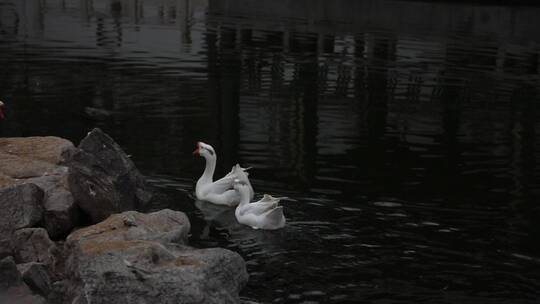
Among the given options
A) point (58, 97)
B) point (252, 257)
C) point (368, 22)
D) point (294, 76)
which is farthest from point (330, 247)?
point (368, 22)

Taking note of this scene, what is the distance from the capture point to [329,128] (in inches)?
785

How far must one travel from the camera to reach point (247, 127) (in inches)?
770

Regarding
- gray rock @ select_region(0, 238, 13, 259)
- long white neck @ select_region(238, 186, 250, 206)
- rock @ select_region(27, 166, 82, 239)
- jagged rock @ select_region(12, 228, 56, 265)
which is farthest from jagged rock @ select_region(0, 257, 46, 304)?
long white neck @ select_region(238, 186, 250, 206)

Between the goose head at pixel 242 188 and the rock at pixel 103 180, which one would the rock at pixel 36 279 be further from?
the goose head at pixel 242 188

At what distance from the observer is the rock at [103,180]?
11.5m

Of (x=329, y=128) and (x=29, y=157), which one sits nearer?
(x=29, y=157)

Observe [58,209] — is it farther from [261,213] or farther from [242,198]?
[242,198]

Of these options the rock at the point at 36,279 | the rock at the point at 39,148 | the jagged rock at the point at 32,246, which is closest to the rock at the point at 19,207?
the jagged rock at the point at 32,246

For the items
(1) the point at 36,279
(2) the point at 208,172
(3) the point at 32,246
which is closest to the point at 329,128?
(2) the point at 208,172

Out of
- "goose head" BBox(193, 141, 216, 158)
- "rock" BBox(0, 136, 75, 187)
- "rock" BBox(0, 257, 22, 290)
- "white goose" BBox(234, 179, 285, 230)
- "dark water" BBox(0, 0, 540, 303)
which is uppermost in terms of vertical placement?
"rock" BBox(0, 136, 75, 187)

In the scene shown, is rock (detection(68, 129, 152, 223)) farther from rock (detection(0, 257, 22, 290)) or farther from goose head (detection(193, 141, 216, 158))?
rock (detection(0, 257, 22, 290))

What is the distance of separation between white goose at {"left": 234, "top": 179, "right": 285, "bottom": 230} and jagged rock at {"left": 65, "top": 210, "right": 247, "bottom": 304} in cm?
196

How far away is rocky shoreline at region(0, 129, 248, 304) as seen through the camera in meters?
8.91

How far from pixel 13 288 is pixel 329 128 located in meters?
11.4
